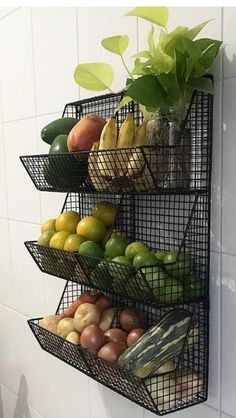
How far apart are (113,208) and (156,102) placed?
319 mm

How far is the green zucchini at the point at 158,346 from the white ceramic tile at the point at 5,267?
2.72ft

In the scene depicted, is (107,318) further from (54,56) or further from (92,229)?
(54,56)

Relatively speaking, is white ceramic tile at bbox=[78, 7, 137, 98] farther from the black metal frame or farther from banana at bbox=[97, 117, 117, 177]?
banana at bbox=[97, 117, 117, 177]

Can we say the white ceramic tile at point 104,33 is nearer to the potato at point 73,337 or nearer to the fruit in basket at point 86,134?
the fruit in basket at point 86,134

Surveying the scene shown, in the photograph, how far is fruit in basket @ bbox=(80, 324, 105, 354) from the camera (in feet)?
3.07

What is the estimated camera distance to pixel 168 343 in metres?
0.83

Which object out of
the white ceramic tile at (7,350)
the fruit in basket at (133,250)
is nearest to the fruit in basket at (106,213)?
the fruit in basket at (133,250)

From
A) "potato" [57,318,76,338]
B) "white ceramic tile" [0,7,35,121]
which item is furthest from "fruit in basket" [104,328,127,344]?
"white ceramic tile" [0,7,35,121]

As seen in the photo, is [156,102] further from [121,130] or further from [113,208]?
[113,208]

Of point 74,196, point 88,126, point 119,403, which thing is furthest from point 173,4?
point 119,403

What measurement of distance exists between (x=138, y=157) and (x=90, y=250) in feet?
0.75

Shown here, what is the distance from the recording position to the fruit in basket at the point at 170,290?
81 centimetres

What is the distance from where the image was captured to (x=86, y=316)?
1.01m

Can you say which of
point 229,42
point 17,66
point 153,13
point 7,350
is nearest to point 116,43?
point 153,13
